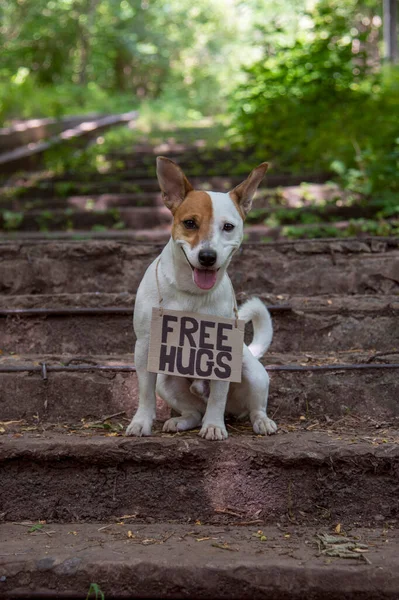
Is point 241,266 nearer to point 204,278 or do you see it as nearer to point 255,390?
point 255,390

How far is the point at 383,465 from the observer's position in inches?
109

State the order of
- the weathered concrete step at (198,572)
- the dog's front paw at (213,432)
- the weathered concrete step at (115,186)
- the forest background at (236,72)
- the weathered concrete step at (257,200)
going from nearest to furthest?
1. the weathered concrete step at (198,572)
2. the dog's front paw at (213,432)
3. the weathered concrete step at (257,200)
4. the weathered concrete step at (115,186)
5. the forest background at (236,72)

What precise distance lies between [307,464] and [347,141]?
5.10 meters

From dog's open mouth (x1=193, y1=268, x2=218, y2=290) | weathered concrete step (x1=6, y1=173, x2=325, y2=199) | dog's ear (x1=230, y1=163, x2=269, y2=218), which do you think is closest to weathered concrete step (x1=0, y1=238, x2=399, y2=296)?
dog's ear (x1=230, y1=163, x2=269, y2=218)

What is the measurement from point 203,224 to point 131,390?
38.2 inches

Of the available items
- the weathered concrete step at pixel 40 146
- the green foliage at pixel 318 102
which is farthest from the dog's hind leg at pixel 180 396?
the weathered concrete step at pixel 40 146

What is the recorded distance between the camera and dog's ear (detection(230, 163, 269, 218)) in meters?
2.98

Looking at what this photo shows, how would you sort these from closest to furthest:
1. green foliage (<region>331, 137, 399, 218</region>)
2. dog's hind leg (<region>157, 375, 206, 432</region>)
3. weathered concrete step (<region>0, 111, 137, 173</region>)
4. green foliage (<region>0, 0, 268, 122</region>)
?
dog's hind leg (<region>157, 375, 206, 432</region>) → green foliage (<region>331, 137, 399, 218</region>) → weathered concrete step (<region>0, 111, 137, 173</region>) → green foliage (<region>0, 0, 268, 122</region>)

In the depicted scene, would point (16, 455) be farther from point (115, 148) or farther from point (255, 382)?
point (115, 148)

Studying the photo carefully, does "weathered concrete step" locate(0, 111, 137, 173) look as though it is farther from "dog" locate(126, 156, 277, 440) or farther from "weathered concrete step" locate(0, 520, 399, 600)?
"weathered concrete step" locate(0, 520, 399, 600)

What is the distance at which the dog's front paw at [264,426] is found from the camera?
3.03 meters

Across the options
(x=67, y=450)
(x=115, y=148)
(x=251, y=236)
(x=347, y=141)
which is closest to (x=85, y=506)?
(x=67, y=450)

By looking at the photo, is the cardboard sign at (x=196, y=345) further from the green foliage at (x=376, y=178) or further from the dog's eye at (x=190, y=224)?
the green foliage at (x=376, y=178)

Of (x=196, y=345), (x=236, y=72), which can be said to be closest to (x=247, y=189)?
(x=196, y=345)
